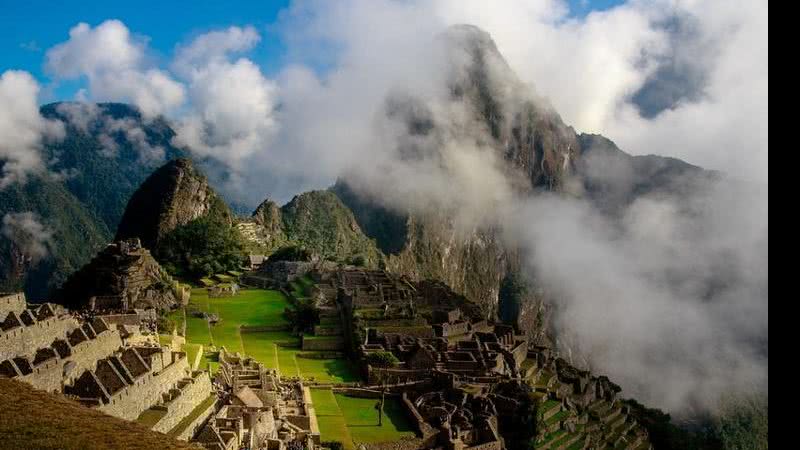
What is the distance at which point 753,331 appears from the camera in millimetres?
115250

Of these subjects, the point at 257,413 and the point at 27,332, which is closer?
the point at 27,332

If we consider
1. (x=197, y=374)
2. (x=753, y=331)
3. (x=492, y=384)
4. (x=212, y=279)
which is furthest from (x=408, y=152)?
(x=197, y=374)

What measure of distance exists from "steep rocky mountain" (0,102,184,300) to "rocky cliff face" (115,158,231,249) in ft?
16.3

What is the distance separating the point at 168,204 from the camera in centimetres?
7119

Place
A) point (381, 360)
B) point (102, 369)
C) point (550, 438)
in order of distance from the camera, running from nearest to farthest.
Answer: point (102, 369) → point (550, 438) → point (381, 360)

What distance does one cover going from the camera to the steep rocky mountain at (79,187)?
2569 inches

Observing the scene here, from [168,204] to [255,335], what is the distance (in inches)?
1301

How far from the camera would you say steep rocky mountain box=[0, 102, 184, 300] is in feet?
214

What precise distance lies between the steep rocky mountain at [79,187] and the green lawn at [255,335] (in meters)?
21.5

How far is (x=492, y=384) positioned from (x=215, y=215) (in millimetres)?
46355

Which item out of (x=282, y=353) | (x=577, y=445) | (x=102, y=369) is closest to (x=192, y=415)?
(x=102, y=369)

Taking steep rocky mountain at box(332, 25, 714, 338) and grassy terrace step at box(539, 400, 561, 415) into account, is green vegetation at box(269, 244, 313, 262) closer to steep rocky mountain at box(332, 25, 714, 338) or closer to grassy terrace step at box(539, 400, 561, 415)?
grassy terrace step at box(539, 400, 561, 415)

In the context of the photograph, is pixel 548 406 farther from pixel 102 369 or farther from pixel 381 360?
pixel 102 369
